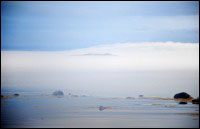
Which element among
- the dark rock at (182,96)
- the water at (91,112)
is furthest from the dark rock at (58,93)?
the dark rock at (182,96)

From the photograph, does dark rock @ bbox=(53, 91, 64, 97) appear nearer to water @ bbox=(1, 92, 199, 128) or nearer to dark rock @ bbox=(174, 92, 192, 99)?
water @ bbox=(1, 92, 199, 128)

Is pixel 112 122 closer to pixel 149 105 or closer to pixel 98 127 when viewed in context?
pixel 98 127

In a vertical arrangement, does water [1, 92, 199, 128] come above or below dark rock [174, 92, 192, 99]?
below

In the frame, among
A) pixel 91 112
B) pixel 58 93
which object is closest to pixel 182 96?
pixel 91 112

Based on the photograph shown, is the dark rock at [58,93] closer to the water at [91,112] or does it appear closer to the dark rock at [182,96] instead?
the water at [91,112]

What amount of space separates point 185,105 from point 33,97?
295 cm

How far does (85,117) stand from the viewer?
680cm

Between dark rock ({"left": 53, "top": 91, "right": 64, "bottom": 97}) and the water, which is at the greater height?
dark rock ({"left": 53, "top": 91, "right": 64, "bottom": 97})

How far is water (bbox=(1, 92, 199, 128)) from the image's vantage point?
671 cm

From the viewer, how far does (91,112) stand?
22.7ft

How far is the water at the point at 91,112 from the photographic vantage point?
671 cm

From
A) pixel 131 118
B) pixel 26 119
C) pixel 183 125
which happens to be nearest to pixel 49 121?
pixel 26 119

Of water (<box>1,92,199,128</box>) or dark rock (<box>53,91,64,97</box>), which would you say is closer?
water (<box>1,92,199,128</box>)

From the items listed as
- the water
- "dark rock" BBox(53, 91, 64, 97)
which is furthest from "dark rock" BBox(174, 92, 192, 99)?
"dark rock" BBox(53, 91, 64, 97)
